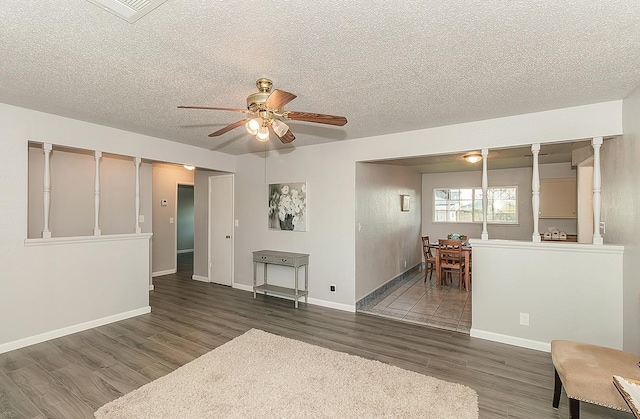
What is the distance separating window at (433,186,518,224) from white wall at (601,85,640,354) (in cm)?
412

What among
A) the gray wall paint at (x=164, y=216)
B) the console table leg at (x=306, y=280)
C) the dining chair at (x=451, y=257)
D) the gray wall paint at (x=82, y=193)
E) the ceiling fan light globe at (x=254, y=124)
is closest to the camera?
the ceiling fan light globe at (x=254, y=124)

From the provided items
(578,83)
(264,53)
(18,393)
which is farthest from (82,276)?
(578,83)

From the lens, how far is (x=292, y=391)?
93.9 inches

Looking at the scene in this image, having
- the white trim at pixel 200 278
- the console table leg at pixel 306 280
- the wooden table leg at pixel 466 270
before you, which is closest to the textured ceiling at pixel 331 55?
the console table leg at pixel 306 280

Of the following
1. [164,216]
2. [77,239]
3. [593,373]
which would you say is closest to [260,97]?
[593,373]

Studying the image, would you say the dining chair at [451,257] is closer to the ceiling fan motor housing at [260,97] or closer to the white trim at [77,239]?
the ceiling fan motor housing at [260,97]

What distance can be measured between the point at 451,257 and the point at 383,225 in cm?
144

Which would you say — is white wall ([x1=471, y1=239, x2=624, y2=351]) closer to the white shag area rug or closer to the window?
the white shag area rug

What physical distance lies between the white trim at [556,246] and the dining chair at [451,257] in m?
2.05

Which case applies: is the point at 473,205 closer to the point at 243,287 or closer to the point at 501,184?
the point at 501,184

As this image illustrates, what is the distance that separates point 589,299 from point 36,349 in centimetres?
574

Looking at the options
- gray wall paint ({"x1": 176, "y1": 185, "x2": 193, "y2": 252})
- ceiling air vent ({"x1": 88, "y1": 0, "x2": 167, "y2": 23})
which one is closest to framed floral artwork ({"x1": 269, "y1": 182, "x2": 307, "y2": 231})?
ceiling air vent ({"x1": 88, "y1": 0, "x2": 167, "y2": 23})

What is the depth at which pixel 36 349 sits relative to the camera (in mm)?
3096

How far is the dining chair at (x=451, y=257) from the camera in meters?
→ 5.46
